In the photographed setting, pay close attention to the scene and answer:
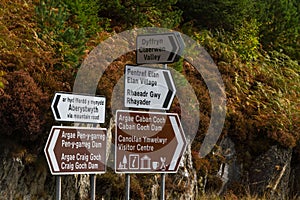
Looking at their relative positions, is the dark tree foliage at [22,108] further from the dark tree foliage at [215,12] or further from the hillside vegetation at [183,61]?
the dark tree foliage at [215,12]

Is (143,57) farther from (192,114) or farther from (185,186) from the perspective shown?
(192,114)

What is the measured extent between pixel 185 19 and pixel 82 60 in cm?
700

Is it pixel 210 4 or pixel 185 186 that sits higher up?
pixel 210 4

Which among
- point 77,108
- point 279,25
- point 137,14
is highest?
point 137,14

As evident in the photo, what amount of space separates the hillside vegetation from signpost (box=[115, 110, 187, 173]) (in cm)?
320

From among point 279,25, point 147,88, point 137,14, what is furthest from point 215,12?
point 147,88

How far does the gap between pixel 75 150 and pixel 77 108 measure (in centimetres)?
49

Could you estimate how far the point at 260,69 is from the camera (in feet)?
59.3

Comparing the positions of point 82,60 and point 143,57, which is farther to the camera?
point 82,60

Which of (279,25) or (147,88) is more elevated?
(279,25)

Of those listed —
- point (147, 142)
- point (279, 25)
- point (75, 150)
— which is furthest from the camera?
point (279, 25)

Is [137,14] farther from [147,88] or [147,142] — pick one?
[147,142]

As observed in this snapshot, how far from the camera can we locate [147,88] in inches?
299

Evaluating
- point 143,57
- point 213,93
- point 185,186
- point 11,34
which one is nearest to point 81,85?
point 11,34
